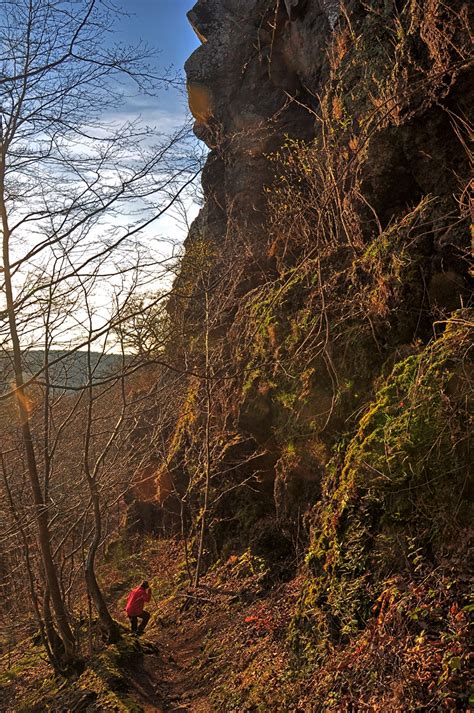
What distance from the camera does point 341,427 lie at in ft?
25.0

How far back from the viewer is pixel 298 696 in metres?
5.14

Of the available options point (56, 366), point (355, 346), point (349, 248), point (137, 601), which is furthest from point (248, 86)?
point (137, 601)

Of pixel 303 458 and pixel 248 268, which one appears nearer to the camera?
pixel 303 458

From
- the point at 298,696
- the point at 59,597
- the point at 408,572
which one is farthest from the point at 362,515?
the point at 59,597

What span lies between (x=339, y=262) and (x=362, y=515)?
4747 mm

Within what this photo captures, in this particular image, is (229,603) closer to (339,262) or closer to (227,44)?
(339,262)

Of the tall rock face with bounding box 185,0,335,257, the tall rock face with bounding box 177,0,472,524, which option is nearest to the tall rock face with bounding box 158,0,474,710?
the tall rock face with bounding box 177,0,472,524

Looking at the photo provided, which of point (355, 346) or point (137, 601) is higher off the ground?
point (355, 346)

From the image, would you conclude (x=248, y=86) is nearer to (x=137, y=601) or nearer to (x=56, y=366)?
(x=56, y=366)

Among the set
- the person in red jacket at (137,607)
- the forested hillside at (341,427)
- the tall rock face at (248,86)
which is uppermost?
the tall rock face at (248,86)

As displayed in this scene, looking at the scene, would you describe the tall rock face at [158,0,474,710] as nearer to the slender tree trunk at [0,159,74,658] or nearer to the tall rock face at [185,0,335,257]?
the tall rock face at [185,0,335,257]

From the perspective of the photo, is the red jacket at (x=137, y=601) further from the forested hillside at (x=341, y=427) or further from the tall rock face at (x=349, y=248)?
the tall rock face at (x=349, y=248)

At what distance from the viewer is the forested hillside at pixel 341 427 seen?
15.9 ft

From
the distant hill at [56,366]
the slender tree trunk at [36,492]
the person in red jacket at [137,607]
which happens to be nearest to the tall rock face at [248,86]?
the distant hill at [56,366]
